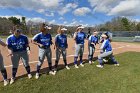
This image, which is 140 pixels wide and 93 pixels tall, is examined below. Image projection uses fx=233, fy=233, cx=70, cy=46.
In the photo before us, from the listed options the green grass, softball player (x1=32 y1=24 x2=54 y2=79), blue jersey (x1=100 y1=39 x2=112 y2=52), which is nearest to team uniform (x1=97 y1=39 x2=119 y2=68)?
blue jersey (x1=100 y1=39 x2=112 y2=52)

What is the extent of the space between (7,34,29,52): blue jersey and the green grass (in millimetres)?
1034

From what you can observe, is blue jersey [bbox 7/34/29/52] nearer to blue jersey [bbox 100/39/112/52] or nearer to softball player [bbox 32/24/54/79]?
softball player [bbox 32/24/54/79]

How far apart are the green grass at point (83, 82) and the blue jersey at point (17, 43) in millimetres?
1034

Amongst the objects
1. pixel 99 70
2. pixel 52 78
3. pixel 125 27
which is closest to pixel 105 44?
pixel 99 70

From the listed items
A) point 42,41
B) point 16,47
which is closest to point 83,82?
point 42,41

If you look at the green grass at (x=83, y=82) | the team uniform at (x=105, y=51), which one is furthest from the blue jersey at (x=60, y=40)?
the team uniform at (x=105, y=51)

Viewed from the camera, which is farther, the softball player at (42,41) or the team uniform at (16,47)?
the softball player at (42,41)

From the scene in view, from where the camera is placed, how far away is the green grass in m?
6.98

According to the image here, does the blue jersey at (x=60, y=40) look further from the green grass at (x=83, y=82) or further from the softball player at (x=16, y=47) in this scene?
the softball player at (x=16, y=47)

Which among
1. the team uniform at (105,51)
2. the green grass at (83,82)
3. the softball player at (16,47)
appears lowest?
the green grass at (83,82)

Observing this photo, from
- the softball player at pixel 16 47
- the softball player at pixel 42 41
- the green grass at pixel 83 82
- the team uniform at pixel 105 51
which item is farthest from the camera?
the team uniform at pixel 105 51

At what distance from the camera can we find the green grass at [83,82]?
22.9ft

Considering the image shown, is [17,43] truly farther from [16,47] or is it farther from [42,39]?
[42,39]

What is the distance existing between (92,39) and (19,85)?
14.6 feet
